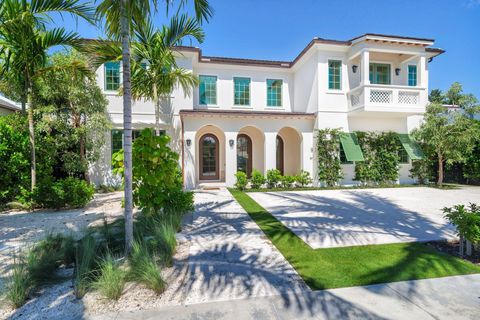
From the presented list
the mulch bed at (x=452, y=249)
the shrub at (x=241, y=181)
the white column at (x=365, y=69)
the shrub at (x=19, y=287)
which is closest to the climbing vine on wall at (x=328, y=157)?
the white column at (x=365, y=69)

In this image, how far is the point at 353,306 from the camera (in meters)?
3.46

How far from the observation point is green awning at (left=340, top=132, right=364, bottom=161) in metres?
15.7

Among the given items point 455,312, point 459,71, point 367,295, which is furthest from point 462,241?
point 459,71

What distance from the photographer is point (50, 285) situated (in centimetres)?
396

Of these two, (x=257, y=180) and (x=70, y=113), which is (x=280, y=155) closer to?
(x=257, y=180)

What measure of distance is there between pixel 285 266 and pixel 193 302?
193 centimetres

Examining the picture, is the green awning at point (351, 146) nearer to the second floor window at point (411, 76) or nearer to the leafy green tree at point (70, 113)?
the second floor window at point (411, 76)

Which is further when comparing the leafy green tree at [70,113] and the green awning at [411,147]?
the green awning at [411,147]

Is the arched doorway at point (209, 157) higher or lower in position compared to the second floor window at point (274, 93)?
lower

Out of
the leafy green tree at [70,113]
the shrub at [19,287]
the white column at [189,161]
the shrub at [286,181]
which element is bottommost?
the shrub at [19,287]

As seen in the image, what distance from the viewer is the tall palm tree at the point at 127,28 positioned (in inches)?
188

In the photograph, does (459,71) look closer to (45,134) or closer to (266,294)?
(266,294)

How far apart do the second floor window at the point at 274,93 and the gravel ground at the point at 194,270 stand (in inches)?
481

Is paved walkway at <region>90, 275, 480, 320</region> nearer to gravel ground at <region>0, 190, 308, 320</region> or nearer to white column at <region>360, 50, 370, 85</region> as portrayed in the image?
gravel ground at <region>0, 190, 308, 320</region>
